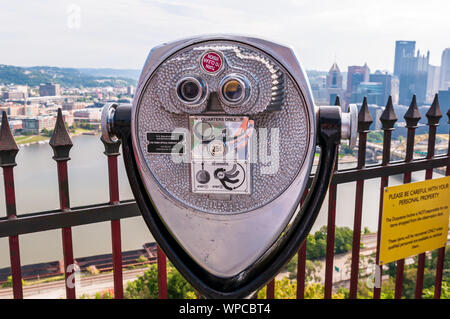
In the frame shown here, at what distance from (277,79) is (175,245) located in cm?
42

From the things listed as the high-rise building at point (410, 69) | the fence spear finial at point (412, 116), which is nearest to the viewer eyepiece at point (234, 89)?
the fence spear finial at point (412, 116)

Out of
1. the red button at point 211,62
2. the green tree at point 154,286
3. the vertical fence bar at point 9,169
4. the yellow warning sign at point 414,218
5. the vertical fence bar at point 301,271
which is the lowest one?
the green tree at point 154,286

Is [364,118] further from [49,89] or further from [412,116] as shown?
[49,89]

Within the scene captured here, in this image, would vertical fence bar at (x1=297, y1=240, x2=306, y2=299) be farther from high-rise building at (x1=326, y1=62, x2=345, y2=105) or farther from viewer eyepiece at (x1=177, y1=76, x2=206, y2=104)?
viewer eyepiece at (x1=177, y1=76, x2=206, y2=104)

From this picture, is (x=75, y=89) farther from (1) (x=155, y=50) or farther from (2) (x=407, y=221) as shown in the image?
(2) (x=407, y=221)

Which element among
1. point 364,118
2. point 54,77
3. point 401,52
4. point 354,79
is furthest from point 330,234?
point 401,52

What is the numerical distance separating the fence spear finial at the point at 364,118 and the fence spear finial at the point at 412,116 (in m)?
0.22

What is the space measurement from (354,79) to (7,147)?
2241 mm

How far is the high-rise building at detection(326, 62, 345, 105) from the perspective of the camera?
1821 mm

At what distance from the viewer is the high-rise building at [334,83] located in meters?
1.82

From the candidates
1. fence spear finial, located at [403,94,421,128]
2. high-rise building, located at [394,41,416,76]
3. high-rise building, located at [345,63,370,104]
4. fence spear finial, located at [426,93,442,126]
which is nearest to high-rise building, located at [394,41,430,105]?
high-rise building, located at [394,41,416,76]

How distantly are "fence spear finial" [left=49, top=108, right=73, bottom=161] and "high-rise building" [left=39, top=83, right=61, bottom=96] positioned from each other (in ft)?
2.80

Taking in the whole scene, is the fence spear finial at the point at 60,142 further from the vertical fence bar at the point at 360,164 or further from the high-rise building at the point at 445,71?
the high-rise building at the point at 445,71

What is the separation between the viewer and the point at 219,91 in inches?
33.7
